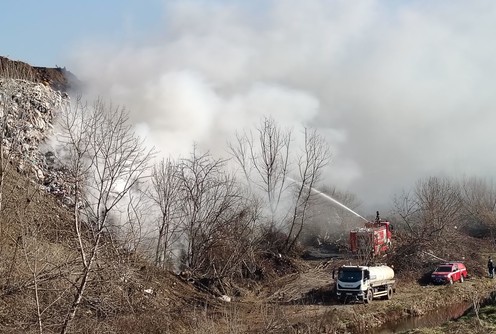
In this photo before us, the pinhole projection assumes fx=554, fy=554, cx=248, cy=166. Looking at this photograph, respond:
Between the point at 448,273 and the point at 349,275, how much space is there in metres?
8.68

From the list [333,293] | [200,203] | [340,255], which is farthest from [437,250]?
[200,203]

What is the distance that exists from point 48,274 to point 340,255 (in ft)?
81.2

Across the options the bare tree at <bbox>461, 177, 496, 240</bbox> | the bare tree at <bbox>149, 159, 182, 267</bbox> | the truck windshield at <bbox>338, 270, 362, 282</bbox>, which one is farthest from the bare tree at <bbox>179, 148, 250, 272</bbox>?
the bare tree at <bbox>461, 177, 496, 240</bbox>

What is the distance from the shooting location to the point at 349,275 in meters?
24.4

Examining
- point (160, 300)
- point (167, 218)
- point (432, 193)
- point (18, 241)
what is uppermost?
point (432, 193)

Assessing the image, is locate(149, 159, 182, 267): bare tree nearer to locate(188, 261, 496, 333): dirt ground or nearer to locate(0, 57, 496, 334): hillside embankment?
locate(0, 57, 496, 334): hillside embankment

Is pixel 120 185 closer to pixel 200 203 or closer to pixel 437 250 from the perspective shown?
pixel 200 203

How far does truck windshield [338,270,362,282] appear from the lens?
2427 centimetres

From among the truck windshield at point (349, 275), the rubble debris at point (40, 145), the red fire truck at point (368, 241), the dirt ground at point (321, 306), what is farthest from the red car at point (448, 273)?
the rubble debris at point (40, 145)

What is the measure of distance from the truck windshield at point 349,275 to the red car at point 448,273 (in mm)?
7823

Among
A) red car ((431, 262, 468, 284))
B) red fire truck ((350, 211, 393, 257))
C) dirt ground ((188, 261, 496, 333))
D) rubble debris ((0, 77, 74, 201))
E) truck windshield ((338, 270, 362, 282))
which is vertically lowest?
dirt ground ((188, 261, 496, 333))

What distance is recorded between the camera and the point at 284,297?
25000 millimetres

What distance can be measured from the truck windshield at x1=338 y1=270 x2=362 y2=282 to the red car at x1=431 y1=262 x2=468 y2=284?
7823 mm

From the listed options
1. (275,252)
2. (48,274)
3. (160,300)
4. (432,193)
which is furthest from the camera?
(432,193)
